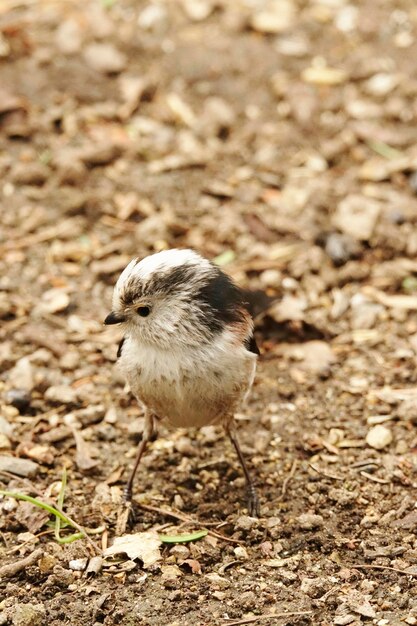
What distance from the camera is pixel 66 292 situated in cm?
607

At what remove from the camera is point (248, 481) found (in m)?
4.73

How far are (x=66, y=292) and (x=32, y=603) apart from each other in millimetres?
2506

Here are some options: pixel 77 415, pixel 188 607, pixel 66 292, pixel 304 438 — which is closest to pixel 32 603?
pixel 188 607

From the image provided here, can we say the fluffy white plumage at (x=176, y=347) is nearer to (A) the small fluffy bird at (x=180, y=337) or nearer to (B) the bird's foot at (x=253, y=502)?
(A) the small fluffy bird at (x=180, y=337)

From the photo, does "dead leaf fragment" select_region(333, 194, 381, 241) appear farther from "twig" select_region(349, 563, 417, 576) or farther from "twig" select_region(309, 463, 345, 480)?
"twig" select_region(349, 563, 417, 576)

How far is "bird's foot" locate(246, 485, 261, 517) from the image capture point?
15.2ft

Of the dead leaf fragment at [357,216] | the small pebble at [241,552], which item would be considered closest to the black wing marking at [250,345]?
the small pebble at [241,552]

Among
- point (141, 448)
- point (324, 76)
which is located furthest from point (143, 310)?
point (324, 76)

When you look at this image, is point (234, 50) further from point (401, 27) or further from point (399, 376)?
point (399, 376)

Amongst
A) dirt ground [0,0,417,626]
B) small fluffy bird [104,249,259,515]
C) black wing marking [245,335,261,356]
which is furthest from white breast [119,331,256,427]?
dirt ground [0,0,417,626]

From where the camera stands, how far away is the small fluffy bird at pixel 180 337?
4363 mm

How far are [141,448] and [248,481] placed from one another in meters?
0.57

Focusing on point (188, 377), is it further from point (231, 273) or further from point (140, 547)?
point (231, 273)

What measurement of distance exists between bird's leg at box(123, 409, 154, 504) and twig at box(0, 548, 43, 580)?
0.59 meters
